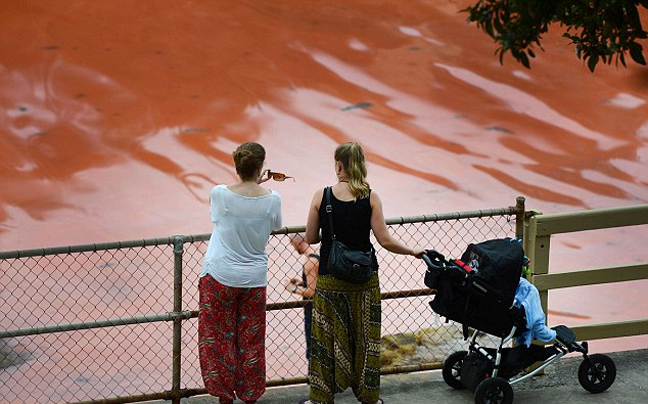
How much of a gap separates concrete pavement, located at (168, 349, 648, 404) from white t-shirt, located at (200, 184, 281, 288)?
3.29 feet

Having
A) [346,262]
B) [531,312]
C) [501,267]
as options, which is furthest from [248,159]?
[531,312]

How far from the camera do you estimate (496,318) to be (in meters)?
4.95

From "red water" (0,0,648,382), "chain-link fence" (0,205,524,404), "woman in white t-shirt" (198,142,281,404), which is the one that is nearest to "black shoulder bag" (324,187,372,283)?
"woman in white t-shirt" (198,142,281,404)

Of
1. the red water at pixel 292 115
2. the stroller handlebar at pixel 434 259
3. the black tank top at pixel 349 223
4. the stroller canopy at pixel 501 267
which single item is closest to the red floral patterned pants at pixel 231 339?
the black tank top at pixel 349 223

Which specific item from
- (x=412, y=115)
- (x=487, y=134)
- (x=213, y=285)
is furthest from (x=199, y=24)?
(x=213, y=285)

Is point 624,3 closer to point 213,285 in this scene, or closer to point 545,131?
point 213,285

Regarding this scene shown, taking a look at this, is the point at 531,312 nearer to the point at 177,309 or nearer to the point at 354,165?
the point at 354,165

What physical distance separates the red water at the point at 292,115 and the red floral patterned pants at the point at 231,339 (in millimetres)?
4748

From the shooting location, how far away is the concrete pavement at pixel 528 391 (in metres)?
5.33

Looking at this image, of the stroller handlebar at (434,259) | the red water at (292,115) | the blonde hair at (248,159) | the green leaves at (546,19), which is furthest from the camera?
the red water at (292,115)

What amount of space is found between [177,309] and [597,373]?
7.03 feet

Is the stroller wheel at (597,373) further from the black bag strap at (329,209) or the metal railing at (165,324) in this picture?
the black bag strap at (329,209)

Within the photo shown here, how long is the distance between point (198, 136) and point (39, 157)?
1748 millimetres

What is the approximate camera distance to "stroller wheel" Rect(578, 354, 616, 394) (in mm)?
5297
